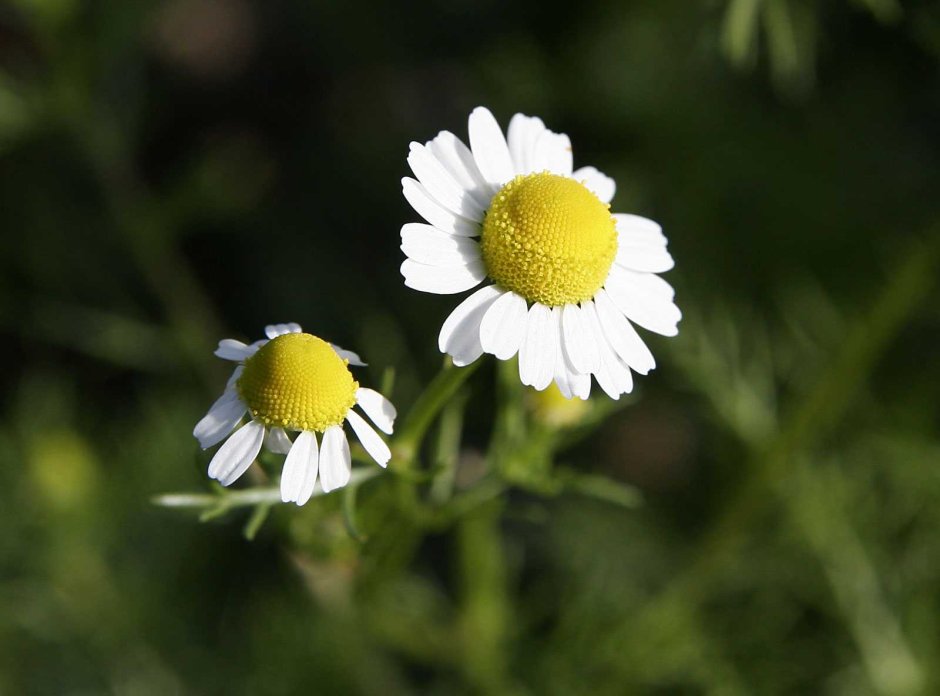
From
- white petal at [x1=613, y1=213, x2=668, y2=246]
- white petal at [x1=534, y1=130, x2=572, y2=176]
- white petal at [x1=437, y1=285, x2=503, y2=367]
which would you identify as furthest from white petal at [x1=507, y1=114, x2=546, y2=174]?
white petal at [x1=437, y1=285, x2=503, y2=367]

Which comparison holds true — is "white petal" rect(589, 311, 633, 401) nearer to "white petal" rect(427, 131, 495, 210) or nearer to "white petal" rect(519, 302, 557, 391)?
"white petal" rect(519, 302, 557, 391)

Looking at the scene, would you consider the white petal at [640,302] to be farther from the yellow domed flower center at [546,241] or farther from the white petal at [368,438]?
→ the white petal at [368,438]

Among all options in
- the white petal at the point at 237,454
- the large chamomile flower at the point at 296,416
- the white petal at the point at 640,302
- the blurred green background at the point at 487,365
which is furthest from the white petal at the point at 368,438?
the blurred green background at the point at 487,365

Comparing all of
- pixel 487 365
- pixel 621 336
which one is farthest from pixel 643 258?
pixel 487 365

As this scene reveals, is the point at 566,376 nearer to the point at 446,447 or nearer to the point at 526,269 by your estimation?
the point at 526,269

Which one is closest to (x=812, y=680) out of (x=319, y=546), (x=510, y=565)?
(x=510, y=565)

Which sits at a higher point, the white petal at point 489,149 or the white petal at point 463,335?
the white petal at point 489,149
